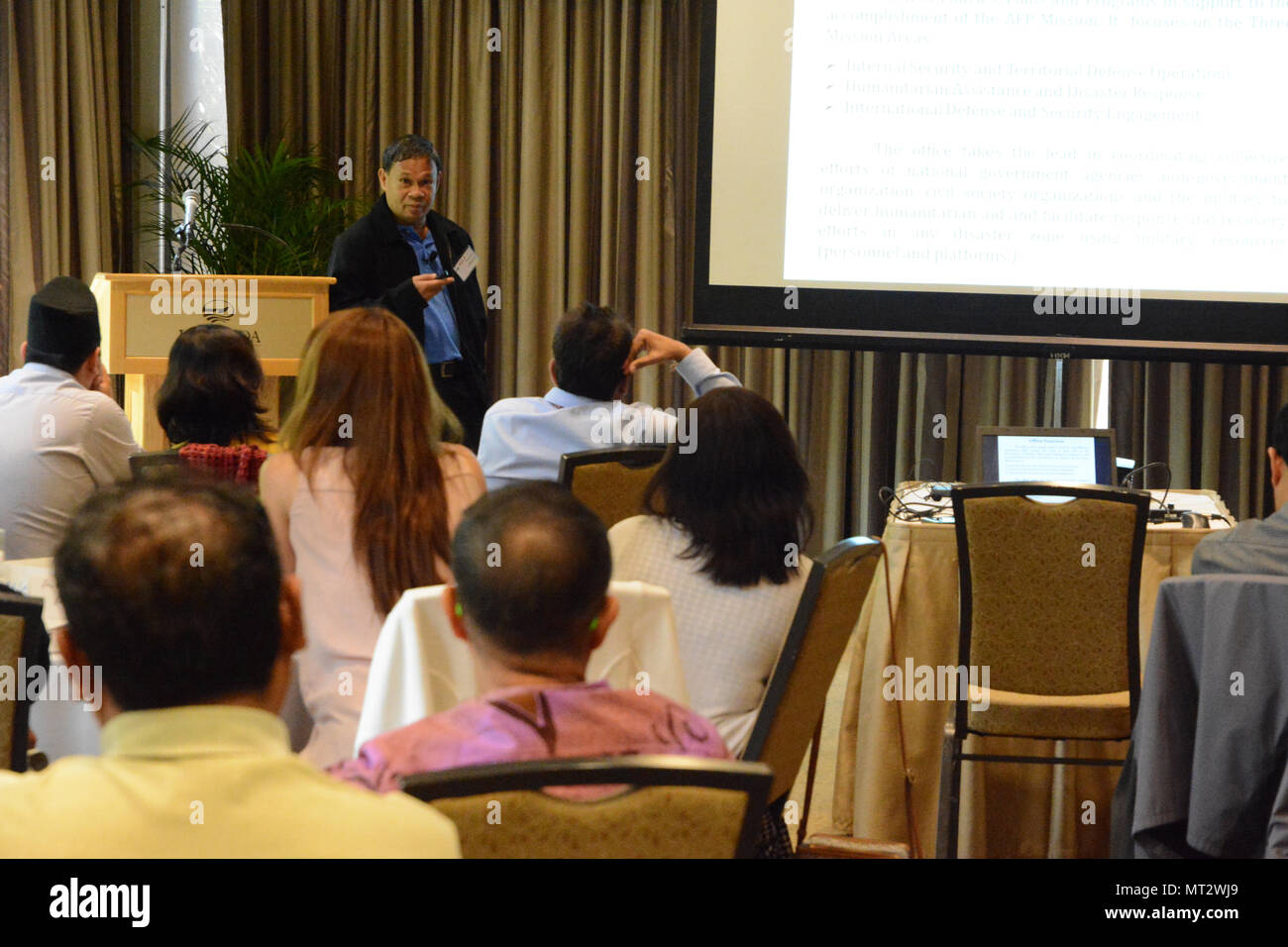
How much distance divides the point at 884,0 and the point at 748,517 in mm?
2828

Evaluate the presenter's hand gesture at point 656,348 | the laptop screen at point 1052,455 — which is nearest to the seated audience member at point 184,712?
the presenter's hand gesture at point 656,348

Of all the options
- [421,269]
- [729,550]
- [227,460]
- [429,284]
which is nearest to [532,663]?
[729,550]

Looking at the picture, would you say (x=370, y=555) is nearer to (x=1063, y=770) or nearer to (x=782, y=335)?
(x=1063, y=770)

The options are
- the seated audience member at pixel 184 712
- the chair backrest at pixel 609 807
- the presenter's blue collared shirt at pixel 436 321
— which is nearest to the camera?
the seated audience member at pixel 184 712

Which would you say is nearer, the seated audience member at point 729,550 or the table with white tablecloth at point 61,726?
the table with white tablecloth at point 61,726

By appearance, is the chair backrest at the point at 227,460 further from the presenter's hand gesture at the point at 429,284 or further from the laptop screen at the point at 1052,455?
the laptop screen at the point at 1052,455

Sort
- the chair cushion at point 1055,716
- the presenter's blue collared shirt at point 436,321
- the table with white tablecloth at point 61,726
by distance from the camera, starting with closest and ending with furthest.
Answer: the table with white tablecloth at point 61,726
the chair cushion at point 1055,716
the presenter's blue collared shirt at point 436,321

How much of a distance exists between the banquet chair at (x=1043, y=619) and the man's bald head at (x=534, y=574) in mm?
1669

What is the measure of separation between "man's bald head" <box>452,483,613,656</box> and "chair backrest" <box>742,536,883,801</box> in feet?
2.11

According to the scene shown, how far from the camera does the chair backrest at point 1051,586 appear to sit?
9.39ft

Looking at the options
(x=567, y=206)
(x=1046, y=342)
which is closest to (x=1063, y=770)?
(x=1046, y=342)

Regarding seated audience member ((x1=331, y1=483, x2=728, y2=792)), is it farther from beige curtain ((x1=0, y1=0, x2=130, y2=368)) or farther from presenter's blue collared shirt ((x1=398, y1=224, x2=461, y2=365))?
beige curtain ((x1=0, y1=0, x2=130, y2=368))

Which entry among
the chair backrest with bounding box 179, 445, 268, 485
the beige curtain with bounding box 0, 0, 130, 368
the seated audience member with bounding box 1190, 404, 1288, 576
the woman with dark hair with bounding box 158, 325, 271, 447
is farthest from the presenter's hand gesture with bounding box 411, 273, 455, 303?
the seated audience member with bounding box 1190, 404, 1288, 576

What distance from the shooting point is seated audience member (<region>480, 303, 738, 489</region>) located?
3.38 meters
